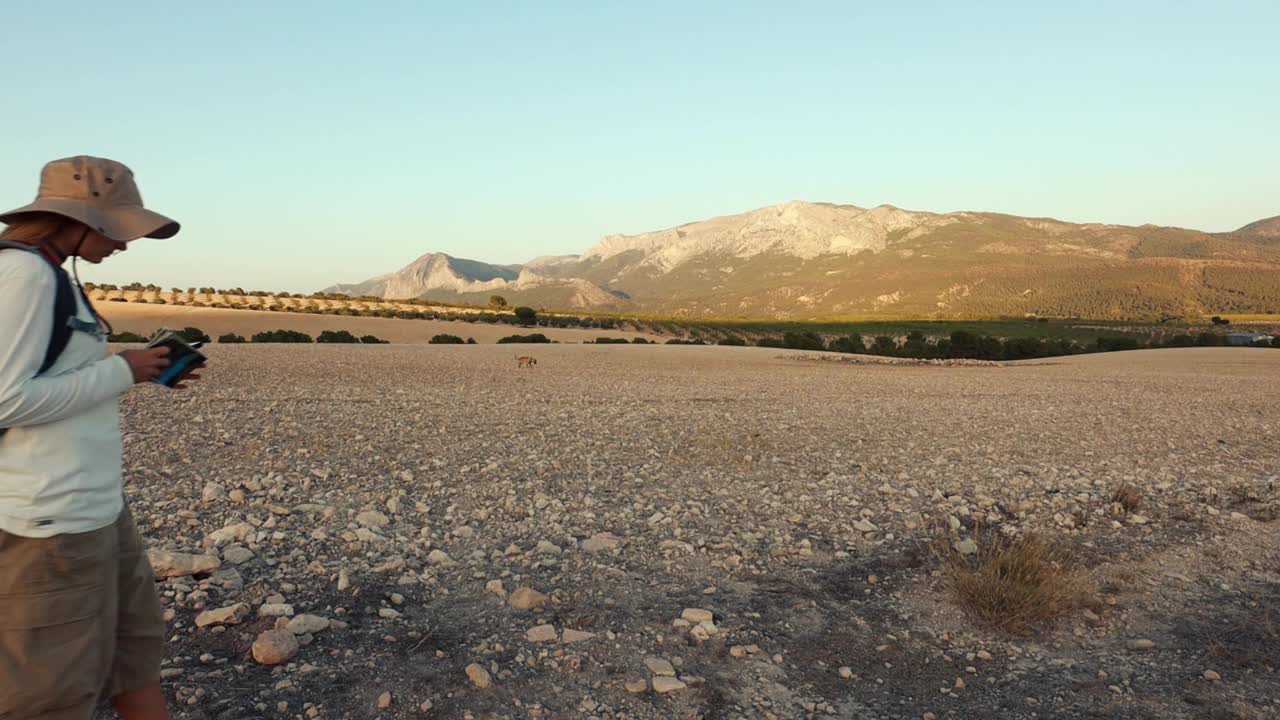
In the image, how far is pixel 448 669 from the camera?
17.0ft

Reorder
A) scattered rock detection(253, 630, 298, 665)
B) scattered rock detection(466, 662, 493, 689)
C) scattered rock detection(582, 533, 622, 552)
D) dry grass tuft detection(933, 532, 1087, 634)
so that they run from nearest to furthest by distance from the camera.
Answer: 1. scattered rock detection(466, 662, 493, 689)
2. scattered rock detection(253, 630, 298, 665)
3. dry grass tuft detection(933, 532, 1087, 634)
4. scattered rock detection(582, 533, 622, 552)

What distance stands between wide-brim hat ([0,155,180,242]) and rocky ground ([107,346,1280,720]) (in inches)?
120

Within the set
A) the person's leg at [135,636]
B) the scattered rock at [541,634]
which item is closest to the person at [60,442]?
the person's leg at [135,636]

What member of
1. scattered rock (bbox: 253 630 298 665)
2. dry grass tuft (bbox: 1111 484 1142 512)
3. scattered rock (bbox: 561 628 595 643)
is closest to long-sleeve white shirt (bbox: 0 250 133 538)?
scattered rock (bbox: 253 630 298 665)

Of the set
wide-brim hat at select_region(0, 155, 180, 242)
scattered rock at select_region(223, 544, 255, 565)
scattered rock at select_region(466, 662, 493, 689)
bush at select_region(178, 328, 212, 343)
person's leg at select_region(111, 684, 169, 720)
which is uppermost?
wide-brim hat at select_region(0, 155, 180, 242)

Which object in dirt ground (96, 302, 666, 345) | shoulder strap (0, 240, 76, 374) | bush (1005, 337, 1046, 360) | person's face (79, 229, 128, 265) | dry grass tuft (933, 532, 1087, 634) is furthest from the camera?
dirt ground (96, 302, 666, 345)

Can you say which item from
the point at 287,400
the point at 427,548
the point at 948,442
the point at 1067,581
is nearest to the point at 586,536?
the point at 427,548

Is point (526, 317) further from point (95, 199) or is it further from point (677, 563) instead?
point (95, 199)

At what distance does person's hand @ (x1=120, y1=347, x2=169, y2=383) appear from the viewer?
10.8ft

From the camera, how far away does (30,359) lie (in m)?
2.90

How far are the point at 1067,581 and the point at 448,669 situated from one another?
5323 mm

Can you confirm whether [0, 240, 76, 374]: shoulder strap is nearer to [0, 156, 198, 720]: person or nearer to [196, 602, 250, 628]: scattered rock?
[0, 156, 198, 720]: person

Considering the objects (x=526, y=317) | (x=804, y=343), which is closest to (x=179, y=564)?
(x=804, y=343)

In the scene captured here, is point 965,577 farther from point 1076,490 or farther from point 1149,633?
point 1076,490
